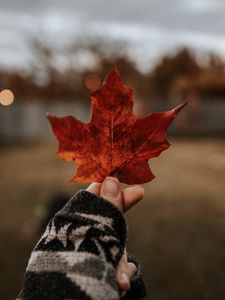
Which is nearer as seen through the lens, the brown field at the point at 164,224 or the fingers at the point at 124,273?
the fingers at the point at 124,273

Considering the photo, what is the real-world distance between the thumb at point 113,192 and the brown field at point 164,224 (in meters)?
4.86

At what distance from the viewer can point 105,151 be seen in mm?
965

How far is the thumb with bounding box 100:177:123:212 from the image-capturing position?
2.95 feet

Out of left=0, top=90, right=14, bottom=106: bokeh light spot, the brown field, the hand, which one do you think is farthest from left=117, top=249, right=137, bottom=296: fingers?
left=0, top=90, right=14, bottom=106: bokeh light spot

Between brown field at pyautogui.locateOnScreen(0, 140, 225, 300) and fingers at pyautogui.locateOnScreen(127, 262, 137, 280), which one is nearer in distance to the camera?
fingers at pyautogui.locateOnScreen(127, 262, 137, 280)

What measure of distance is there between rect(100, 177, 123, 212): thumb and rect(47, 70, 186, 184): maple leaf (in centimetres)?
6

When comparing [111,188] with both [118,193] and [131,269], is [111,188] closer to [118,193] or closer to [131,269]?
[118,193]

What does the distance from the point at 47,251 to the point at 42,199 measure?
9785 mm

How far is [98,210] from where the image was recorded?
886 millimetres

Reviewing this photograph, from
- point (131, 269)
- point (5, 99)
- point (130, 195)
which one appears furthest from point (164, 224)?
point (5, 99)

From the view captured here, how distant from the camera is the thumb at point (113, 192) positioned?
90cm

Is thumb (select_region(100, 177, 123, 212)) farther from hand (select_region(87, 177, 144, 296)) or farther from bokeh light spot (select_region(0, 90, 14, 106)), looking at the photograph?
bokeh light spot (select_region(0, 90, 14, 106))

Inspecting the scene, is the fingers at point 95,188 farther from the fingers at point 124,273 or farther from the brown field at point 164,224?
the brown field at point 164,224

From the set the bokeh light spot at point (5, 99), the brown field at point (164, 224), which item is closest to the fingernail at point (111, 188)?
the brown field at point (164, 224)
